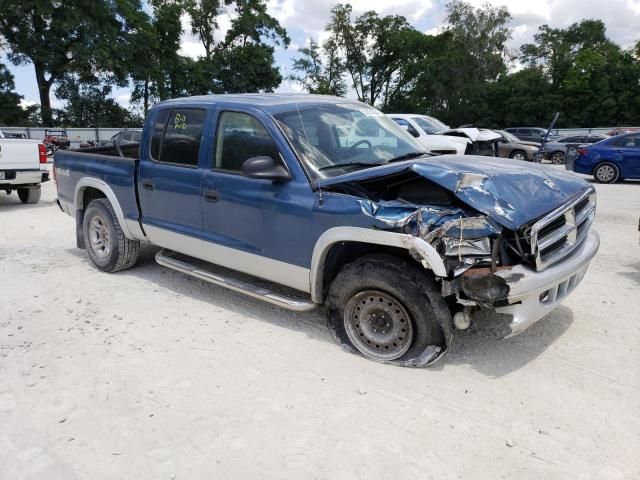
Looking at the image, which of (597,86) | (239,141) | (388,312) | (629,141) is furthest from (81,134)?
(597,86)

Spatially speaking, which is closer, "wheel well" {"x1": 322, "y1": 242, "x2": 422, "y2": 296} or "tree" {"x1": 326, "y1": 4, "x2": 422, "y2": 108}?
"wheel well" {"x1": 322, "y1": 242, "x2": 422, "y2": 296}

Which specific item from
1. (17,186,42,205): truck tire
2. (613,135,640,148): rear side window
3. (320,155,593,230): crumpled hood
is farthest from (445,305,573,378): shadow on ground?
(613,135,640,148): rear side window

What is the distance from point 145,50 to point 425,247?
41.4m

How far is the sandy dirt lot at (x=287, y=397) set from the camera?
9.21 ft

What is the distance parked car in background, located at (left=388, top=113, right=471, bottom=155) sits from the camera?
13795 mm

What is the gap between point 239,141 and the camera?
14.8 feet

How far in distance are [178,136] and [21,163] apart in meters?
7.08

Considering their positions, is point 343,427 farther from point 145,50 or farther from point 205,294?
point 145,50

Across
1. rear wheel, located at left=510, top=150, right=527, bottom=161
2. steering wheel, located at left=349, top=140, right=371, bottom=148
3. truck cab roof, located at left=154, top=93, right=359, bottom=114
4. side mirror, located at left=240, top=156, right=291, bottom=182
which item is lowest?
rear wheel, located at left=510, top=150, right=527, bottom=161

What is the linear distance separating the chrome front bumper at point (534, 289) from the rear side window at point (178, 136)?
9.59 ft

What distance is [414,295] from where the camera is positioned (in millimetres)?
3551

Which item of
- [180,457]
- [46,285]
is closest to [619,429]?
[180,457]

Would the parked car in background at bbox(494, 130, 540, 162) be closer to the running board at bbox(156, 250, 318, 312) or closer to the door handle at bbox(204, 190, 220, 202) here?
the running board at bbox(156, 250, 318, 312)

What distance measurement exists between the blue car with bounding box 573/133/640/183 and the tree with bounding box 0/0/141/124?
3184cm
